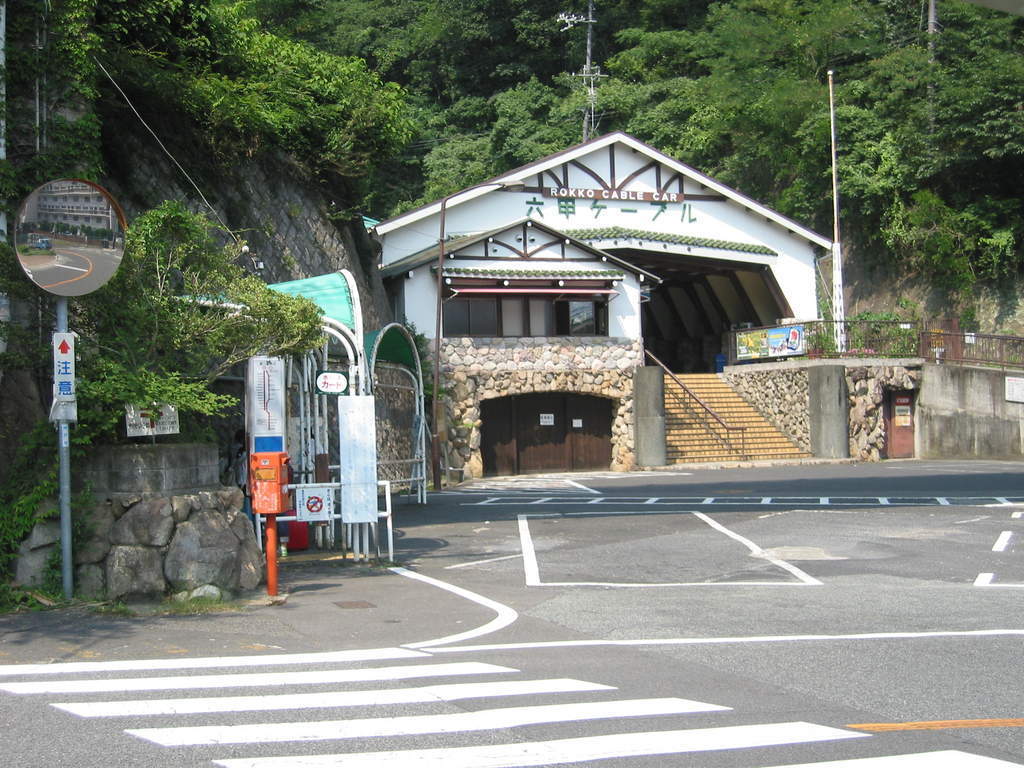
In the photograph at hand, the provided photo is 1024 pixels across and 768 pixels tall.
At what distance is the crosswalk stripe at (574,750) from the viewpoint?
542 cm

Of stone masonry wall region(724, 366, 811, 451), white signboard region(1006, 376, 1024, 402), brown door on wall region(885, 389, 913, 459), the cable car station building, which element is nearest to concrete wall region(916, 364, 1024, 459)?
white signboard region(1006, 376, 1024, 402)

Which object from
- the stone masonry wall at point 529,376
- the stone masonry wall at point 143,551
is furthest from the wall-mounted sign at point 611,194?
the stone masonry wall at point 143,551

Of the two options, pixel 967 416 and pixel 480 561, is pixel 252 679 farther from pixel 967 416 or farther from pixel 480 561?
pixel 967 416

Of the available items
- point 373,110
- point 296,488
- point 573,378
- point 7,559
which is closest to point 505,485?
point 573,378

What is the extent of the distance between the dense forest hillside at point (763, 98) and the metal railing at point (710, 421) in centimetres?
1221

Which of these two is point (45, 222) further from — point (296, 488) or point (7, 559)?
point (296, 488)

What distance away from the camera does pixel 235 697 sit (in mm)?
6895

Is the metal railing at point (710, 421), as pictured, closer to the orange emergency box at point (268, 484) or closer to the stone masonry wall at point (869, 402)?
the stone masonry wall at point (869, 402)

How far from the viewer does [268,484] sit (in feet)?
36.5

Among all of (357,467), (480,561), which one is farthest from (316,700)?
(480,561)

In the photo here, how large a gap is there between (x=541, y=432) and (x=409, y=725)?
29.4 metres

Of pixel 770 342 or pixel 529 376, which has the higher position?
pixel 770 342

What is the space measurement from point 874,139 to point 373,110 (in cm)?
2405

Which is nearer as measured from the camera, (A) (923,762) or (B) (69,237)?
(A) (923,762)
